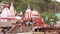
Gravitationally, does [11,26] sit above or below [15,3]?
below

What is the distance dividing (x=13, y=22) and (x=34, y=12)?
0.27 metres

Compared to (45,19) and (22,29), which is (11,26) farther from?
(45,19)

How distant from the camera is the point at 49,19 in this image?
2117 mm

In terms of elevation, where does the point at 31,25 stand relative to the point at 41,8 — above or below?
below

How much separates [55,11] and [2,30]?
65cm

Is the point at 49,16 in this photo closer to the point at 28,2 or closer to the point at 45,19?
the point at 45,19

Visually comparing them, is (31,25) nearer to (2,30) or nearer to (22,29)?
(22,29)

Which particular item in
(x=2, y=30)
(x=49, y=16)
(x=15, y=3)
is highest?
(x=15, y=3)

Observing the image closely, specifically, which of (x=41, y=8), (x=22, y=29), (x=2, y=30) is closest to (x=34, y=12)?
(x=41, y=8)

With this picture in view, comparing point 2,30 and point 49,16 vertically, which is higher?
point 49,16

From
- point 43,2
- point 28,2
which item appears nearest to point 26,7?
point 28,2

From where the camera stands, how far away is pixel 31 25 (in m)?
2.08

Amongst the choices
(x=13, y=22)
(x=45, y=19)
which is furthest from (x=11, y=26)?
(x=45, y=19)

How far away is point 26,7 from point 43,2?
0.69 feet
